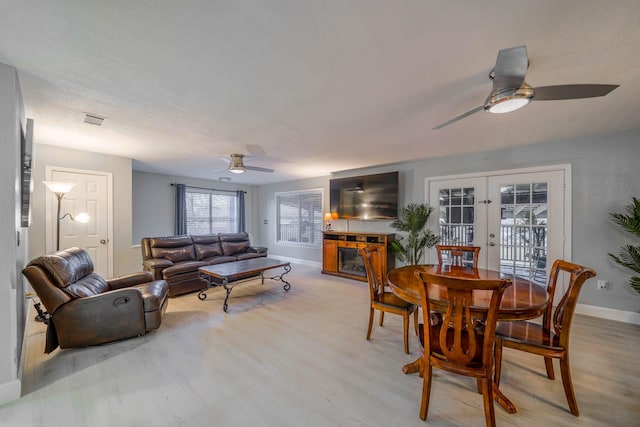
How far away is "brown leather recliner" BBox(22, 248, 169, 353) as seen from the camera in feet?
7.39

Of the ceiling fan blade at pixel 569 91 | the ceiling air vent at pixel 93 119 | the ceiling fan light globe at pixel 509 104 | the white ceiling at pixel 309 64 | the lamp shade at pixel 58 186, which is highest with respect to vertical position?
the white ceiling at pixel 309 64

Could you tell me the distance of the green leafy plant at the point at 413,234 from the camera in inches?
175

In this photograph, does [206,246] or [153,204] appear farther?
[153,204]

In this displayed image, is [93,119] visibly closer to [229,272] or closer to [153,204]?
[229,272]

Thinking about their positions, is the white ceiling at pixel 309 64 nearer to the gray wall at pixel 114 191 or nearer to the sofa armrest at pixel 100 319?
the gray wall at pixel 114 191

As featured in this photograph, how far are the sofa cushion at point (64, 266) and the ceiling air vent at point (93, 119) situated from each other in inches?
58.3

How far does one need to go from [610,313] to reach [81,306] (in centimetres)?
615

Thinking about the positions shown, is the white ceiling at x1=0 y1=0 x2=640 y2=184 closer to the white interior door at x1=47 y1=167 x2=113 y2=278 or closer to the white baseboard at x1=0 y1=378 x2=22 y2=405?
the white interior door at x1=47 y1=167 x2=113 y2=278

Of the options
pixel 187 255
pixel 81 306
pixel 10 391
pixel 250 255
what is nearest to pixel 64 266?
pixel 81 306

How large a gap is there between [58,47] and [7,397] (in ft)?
8.04

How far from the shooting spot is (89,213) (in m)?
4.06

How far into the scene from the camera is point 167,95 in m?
2.15

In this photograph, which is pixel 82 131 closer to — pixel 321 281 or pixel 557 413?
pixel 321 281

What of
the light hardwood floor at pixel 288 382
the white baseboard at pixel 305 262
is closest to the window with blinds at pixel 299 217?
the white baseboard at pixel 305 262
